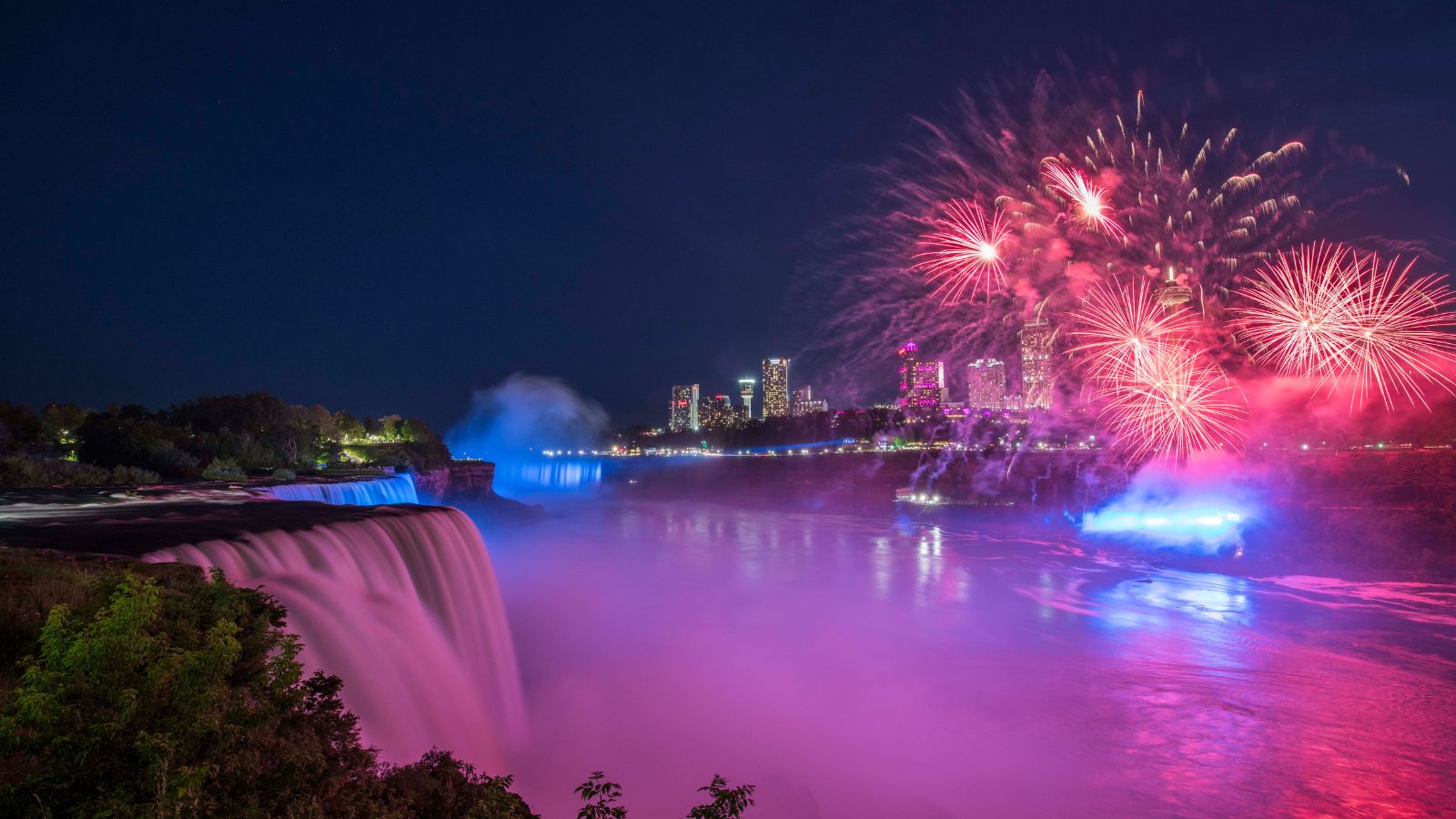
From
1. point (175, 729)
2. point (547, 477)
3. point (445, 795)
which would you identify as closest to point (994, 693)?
point (445, 795)

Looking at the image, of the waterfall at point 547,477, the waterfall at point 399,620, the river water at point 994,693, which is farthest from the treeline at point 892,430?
the waterfall at point 399,620

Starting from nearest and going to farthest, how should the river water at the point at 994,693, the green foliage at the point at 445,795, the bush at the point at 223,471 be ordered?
the green foliage at the point at 445,795 → the river water at the point at 994,693 → the bush at the point at 223,471

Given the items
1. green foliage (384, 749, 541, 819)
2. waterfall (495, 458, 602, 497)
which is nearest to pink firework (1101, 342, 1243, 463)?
green foliage (384, 749, 541, 819)

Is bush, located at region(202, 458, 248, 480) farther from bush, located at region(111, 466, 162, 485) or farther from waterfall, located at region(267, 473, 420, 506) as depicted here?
waterfall, located at region(267, 473, 420, 506)

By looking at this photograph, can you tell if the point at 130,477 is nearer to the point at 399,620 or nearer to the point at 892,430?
the point at 399,620

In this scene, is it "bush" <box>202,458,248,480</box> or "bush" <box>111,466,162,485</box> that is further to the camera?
"bush" <box>202,458,248,480</box>

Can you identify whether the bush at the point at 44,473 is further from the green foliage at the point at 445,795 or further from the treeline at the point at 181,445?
the green foliage at the point at 445,795

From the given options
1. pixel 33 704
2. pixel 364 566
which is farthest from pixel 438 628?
pixel 33 704
